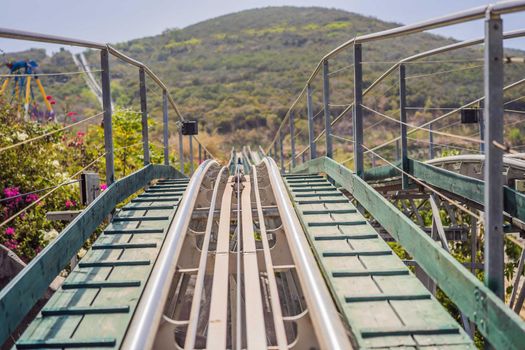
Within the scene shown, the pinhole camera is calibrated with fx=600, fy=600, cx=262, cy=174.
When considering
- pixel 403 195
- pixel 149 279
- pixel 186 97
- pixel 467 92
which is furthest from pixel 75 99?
pixel 149 279

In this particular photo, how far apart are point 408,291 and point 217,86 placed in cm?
5079

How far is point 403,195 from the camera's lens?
834cm

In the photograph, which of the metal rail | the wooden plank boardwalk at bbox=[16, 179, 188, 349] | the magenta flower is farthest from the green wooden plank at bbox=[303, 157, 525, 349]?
the magenta flower

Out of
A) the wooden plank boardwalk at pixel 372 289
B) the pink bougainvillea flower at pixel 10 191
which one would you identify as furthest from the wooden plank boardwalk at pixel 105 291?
the pink bougainvillea flower at pixel 10 191

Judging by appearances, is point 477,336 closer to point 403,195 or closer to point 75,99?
point 403,195

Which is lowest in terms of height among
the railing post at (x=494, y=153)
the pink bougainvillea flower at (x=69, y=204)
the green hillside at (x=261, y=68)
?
the pink bougainvillea flower at (x=69, y=204)

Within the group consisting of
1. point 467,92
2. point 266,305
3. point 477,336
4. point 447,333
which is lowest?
point 477,336

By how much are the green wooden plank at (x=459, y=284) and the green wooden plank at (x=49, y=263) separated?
2222 millimetres

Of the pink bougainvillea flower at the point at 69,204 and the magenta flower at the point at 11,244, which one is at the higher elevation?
the pink bougainvillea flower at the point at 69,204

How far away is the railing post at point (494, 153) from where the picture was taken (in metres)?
2.67

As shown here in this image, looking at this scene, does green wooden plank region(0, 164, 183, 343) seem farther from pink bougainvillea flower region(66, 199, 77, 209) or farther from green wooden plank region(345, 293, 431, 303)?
pink bougainvillea flower region(66, 199, 77, 209)

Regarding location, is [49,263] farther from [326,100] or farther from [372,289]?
[326,100]

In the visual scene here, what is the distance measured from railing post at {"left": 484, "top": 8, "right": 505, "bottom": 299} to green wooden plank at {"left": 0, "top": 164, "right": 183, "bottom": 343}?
2.35 meters

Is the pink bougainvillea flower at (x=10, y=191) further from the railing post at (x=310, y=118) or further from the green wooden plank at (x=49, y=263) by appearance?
the railing post at (x=310, y=118)
